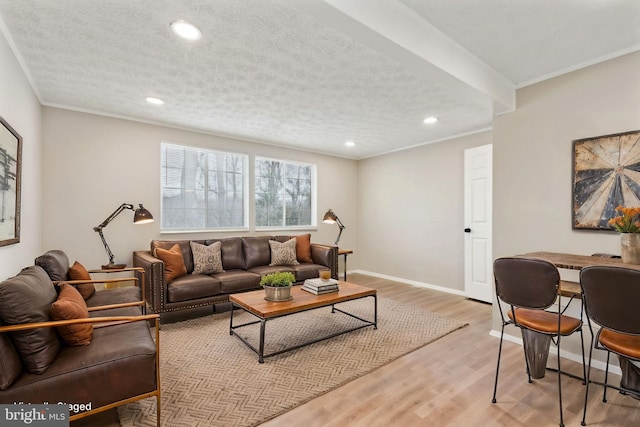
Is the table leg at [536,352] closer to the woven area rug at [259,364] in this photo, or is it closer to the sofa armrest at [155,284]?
the woven area rug at [259,364]

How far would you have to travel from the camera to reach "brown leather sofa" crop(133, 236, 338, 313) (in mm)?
3287

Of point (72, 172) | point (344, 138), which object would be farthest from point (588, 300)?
point (72, 172)

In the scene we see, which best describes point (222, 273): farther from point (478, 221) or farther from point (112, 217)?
point (478, 221)

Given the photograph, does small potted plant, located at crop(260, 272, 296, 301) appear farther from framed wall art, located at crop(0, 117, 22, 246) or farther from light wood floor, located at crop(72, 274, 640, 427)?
framed wall art, located at crop(0, 117, 22, 246)

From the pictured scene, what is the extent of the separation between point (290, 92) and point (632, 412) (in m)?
3.50

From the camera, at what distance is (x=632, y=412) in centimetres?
188

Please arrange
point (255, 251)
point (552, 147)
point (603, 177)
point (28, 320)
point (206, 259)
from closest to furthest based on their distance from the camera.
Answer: point (28, 320) → point (603, 177) → point (552, 147) → point (206, 259) → point (255, 251)

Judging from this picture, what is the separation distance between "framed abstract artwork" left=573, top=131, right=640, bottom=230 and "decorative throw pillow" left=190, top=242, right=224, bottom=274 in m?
3.80

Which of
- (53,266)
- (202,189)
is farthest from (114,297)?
(202,189)

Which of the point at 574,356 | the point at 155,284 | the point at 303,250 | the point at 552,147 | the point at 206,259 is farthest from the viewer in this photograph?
the point at 303,250

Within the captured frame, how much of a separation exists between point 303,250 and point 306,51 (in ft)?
10.3

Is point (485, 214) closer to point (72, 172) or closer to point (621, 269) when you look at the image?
point (621, 269)

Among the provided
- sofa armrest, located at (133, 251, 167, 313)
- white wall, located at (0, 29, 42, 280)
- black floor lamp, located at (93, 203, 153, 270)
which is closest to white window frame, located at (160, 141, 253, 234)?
black floor lamp, located at (93, 203, 153, 270)

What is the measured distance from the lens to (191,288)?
→ 341 centimetres
